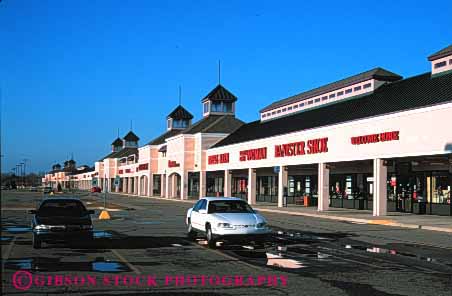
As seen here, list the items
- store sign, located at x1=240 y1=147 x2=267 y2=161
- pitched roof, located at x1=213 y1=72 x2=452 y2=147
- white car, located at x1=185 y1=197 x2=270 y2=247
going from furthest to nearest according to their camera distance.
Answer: store sign, located at x1=240 y1=147 x2=267 y2=161 < pitched roof, located at x1=213 y1=72 x2=452 y2=147 < white car, located at x1=185 y1=197 x2=270 y2=247

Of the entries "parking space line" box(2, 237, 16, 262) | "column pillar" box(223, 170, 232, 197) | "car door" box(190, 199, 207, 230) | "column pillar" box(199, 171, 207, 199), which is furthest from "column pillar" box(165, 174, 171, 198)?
"parking space line" box(2, 237, 16, 262)

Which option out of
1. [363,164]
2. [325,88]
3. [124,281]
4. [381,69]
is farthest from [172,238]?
[325,88]

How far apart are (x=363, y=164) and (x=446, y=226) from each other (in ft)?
53.5

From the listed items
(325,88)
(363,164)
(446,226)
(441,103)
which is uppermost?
(325,88)

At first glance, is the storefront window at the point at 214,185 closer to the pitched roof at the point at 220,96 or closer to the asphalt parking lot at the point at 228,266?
the pitched roof at the point at 220,96

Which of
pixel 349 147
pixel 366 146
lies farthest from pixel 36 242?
pixel 349 147

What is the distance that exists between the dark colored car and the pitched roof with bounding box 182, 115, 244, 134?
53.2 m

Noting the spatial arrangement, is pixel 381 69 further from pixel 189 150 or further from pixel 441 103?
pixel 189 150

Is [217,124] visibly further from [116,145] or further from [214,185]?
[116,145]

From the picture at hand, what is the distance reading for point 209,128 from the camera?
236 ft

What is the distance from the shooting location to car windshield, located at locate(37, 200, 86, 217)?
56.1 feet

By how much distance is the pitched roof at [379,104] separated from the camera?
32531mm

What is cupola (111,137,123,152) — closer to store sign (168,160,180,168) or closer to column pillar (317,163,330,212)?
store sign (168,160,180,168)

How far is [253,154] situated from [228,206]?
3389cm
